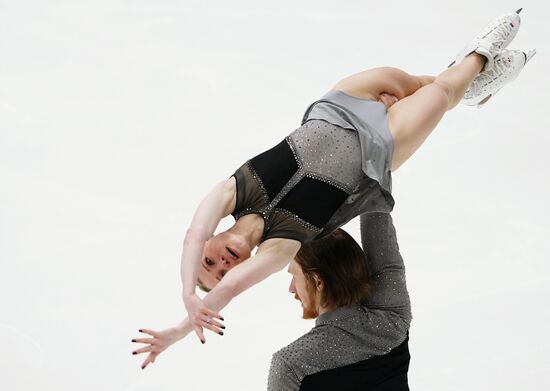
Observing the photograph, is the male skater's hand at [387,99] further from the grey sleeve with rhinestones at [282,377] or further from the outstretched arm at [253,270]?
the grey sleeve with rhinestones at [282,377]

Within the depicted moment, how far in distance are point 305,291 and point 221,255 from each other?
14.1 inches

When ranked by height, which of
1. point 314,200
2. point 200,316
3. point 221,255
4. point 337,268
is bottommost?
point 200,316

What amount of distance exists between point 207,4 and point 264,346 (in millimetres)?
3729

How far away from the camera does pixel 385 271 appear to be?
3986 millimetres

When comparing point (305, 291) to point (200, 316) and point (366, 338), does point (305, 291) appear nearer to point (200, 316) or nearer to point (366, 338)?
point (366, 338)

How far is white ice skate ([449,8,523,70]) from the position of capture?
480cm

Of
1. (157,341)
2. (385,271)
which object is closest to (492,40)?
(385,271)

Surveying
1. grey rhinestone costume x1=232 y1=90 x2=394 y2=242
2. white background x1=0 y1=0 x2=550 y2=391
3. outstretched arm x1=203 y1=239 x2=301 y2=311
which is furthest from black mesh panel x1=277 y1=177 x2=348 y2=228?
white background x1=0 y1=0 x2=550 y2=391

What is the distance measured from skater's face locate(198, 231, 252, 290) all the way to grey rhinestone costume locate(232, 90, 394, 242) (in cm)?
11

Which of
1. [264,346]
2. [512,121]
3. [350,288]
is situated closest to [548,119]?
[512,121]

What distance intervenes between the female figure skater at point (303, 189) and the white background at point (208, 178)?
4.10 ft

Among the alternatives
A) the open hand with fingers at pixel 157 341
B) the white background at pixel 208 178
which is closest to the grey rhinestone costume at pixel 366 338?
the open hand with fingers at pixel 157 341

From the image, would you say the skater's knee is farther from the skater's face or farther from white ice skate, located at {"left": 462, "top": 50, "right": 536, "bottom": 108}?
the skater's face

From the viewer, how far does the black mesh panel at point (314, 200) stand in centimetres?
396
